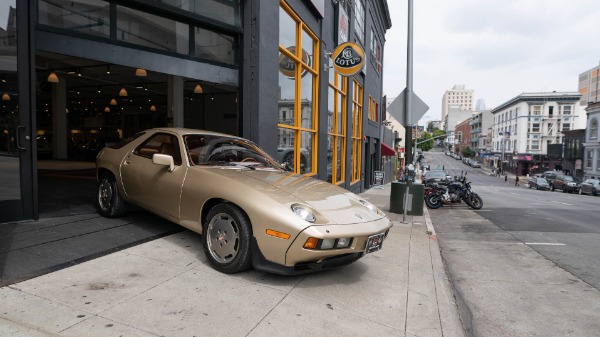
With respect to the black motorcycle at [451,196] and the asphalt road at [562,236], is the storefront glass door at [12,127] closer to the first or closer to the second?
the asphalt road at [562,236]

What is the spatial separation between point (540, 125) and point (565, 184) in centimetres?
3772

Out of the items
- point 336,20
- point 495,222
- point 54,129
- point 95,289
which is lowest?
point 495,222

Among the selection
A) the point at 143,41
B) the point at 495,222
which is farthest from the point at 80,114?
the point at 495,222

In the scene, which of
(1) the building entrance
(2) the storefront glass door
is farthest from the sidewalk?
(1) the building entrance

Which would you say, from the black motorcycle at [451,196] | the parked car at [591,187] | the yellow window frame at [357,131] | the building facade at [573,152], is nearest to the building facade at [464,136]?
the building facade at [573,152]

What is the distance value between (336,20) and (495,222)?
27.8 ft

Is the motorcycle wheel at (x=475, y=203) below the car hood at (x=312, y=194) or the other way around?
below

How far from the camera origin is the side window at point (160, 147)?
4.77 metres

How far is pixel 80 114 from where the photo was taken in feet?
95.0

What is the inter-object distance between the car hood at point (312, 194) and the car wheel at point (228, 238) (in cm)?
34

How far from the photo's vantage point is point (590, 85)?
282 ft

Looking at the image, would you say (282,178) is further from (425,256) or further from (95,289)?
(425,256)

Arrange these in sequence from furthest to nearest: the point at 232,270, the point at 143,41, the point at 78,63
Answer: the point at 78,63, the point at 143,41, the point at 232,270

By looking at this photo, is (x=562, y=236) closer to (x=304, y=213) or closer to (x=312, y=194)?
(x=312, y=194)
